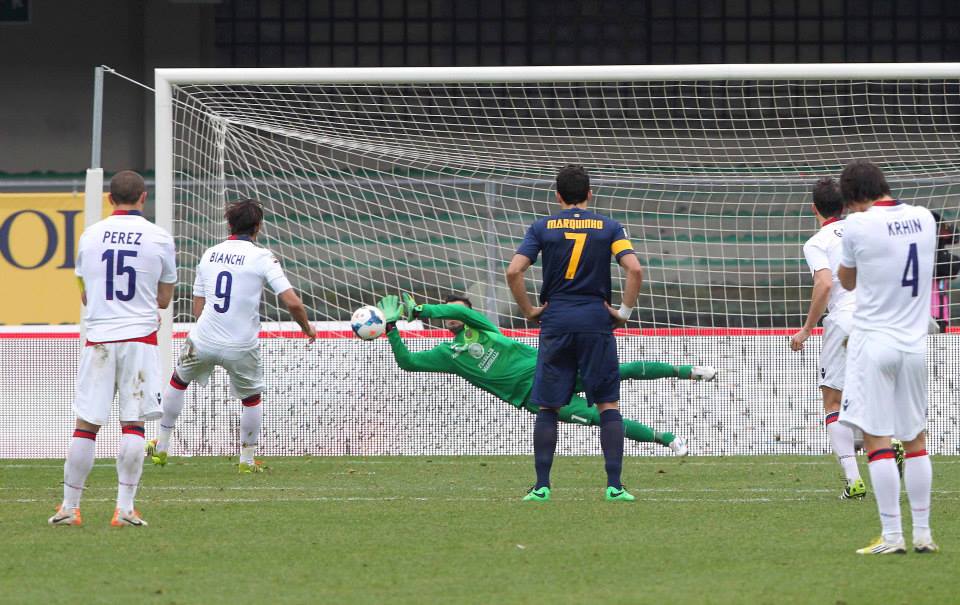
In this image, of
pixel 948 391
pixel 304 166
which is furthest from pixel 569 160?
pixel 948 391

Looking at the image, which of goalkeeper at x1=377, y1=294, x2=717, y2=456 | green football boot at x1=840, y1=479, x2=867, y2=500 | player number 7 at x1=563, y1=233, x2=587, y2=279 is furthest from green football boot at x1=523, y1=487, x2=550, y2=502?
goalkeeper at x1=377, y1=294, x2=717, y2=456

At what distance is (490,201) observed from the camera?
13.1m

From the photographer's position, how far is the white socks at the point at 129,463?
7.03 meters

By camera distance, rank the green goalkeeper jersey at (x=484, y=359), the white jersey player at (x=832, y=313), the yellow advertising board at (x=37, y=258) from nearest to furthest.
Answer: the white jersey player at (x=832, y=313) → the green goalkeeper jersey at (x=484, y=359) → the yellow advertising board at (x=37, y=258)

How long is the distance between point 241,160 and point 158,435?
289cm

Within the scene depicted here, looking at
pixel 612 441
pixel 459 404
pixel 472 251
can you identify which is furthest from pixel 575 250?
pixel 472 251

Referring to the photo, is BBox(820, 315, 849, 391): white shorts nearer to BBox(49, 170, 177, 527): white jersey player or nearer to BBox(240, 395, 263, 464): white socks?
BBox(49, 170, 177, 527): white jersey player

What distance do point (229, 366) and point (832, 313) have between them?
398 centimetres

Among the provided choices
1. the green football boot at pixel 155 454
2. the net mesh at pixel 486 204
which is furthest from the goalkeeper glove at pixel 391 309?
the net mesh at pixel 486 204

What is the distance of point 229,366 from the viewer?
32.6 ft

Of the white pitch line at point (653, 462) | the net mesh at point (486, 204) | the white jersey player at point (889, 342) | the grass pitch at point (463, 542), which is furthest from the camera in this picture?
the net mesh at point (486, 204)

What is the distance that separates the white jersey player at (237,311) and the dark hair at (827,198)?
326 centimetres

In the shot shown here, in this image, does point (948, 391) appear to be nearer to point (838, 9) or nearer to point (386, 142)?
point (386, 142)

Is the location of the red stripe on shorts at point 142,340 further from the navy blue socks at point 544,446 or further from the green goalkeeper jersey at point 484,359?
the green goalkeeper jersey at point 484,359
